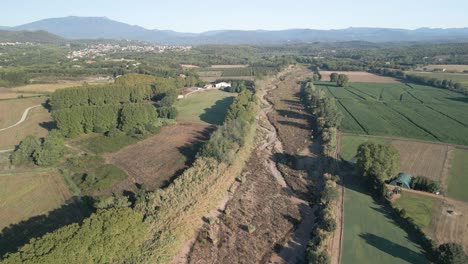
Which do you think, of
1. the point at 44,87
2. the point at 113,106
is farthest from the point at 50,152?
the point at 44,87

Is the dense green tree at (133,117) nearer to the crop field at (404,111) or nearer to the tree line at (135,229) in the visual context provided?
the tree line at (135,229)

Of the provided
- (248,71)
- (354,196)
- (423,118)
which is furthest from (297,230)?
(248,71)

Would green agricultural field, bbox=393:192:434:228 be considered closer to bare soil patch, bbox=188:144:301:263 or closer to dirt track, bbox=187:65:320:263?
dirt track, bbox=187:65:320:263

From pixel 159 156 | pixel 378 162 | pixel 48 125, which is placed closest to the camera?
pixel 378 162

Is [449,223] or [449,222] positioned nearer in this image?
[449,223]

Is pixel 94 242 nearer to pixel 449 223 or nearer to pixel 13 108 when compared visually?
pixel 449 223

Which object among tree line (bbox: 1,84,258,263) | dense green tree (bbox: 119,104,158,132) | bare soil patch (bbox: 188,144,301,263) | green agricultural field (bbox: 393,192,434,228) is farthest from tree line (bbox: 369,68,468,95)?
tree line (bbox: 1,84,258,263)
